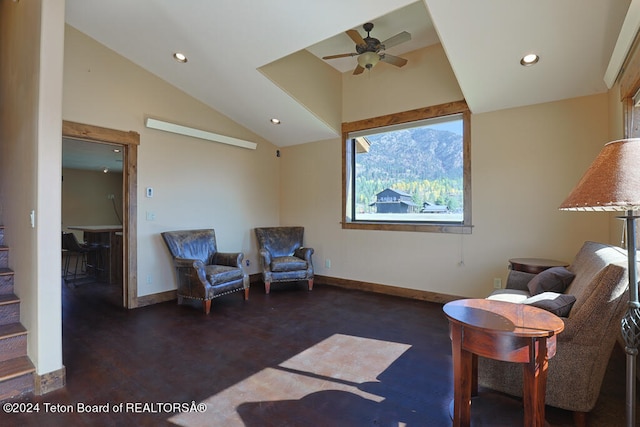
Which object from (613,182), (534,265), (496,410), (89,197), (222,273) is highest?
(89,197)

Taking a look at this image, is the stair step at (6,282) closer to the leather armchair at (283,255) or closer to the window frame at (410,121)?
the leather armchair at (283,255)

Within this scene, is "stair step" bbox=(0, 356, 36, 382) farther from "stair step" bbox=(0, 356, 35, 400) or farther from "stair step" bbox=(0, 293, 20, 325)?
"stair step" bbox=(0, 293, 20, 325)

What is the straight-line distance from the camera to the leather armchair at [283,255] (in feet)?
15.8

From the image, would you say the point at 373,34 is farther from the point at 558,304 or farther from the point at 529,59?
the point at 558,304

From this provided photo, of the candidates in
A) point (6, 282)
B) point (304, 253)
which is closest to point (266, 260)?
point (304, 253)

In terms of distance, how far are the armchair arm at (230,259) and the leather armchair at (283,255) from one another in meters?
0.50

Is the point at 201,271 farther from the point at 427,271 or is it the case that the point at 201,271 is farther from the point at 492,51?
the point at 492,51

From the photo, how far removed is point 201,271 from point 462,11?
3733 millimetres

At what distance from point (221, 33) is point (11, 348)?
127 inches

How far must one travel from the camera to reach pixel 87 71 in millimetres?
3611

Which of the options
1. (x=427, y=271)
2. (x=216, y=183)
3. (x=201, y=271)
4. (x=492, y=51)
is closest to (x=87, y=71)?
(x=216, y=183)

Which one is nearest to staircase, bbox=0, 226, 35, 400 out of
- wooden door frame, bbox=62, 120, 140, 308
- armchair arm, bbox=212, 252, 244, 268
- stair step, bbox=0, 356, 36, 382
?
stair step, bbox=0, 356, 36, 382

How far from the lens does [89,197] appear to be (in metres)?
8.73

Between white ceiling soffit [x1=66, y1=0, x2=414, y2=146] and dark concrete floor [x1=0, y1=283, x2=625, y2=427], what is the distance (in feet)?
9.61
